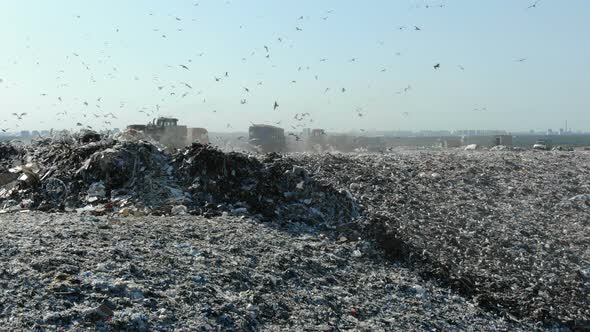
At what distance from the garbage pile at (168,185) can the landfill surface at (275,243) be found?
0.02m

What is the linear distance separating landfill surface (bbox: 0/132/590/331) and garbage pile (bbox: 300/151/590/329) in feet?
0.09

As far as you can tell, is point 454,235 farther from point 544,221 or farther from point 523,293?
point 544,221

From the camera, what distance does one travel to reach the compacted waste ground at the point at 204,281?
12.7 feet

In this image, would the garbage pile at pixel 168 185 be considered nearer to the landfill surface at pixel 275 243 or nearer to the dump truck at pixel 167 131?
the landfill surface at pixel 275 243

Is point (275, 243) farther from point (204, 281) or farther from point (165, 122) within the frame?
point (165, 122)

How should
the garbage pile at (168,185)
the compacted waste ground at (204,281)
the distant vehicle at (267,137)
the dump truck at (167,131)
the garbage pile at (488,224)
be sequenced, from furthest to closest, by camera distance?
the distant vehicle at (267,137), the dump truck at (167,131), the garbage pile at (168,185), the garbage pile at (488,224), the compacted waste ground at (204,281)

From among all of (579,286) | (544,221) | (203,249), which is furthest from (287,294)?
(544,221)

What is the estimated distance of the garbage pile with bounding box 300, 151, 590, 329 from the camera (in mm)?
6184

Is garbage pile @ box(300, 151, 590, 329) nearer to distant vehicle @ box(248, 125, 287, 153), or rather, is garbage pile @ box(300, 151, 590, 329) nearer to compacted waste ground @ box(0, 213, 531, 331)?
compacted waste ground @ box(0, 213, 531, 331)

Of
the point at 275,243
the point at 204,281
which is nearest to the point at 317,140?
the point at 275,243

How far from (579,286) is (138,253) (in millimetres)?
4960

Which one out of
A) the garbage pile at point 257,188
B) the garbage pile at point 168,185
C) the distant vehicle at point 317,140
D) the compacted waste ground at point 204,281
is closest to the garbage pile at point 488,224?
the compacted waste ground at point 204,281

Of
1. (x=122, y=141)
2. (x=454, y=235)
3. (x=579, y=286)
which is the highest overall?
(x=122, y=141)

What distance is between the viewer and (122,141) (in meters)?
8.03
